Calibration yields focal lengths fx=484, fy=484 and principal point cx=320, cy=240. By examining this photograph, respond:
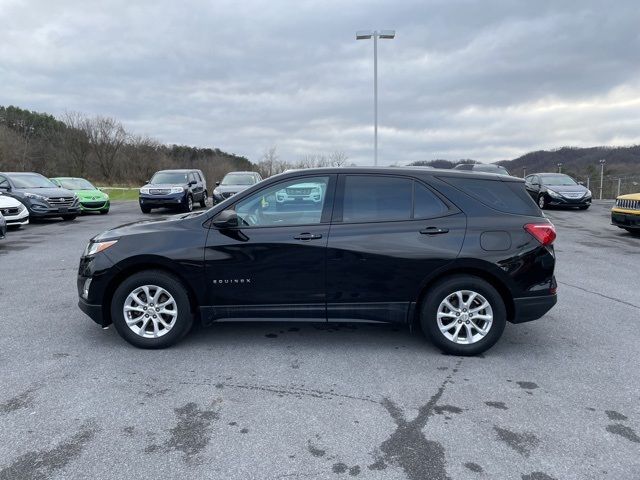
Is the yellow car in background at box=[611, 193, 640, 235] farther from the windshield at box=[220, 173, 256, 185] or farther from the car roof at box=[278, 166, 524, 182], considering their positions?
the windshield at box=[220, 173, 256, 185]

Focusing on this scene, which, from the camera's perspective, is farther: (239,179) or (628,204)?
(239,179)

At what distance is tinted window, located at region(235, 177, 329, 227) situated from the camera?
453 centimetres

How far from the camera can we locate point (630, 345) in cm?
470

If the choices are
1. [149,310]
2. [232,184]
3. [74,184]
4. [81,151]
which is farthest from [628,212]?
[81,151]

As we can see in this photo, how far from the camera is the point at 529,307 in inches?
175

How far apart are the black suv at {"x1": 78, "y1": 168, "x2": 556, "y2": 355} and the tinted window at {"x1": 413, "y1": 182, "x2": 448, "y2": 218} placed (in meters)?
0.01

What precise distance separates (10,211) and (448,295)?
44.0ft

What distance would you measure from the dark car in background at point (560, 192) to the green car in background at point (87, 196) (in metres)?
17.4

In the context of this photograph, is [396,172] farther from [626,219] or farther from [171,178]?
[171,178]

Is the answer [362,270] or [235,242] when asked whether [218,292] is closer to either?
[235,242]

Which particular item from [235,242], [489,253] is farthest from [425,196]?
[235,242]

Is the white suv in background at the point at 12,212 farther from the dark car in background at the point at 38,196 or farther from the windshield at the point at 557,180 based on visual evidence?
the windshield at the point at 557,180

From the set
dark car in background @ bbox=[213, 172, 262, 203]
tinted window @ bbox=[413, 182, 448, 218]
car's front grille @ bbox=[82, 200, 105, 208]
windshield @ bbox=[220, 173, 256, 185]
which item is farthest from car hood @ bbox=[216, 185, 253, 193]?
tinted window @ bbox=[413, 182, 448, 218]

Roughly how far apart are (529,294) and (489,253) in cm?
55
